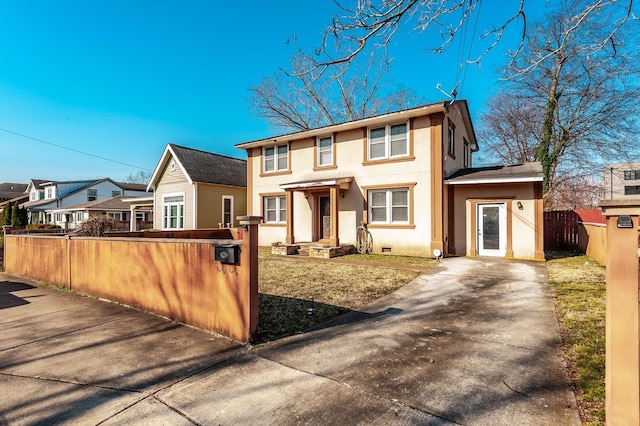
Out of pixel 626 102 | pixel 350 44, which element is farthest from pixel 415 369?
pixel 626 102

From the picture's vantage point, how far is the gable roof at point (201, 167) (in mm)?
19241

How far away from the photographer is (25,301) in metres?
6.36

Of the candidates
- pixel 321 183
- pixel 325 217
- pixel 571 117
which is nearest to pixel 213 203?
pixel 325 217

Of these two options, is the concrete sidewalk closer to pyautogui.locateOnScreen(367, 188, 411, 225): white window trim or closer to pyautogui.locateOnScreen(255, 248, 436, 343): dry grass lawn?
pyautogui.locateOnScreen(255, 248, 436, 343): dry grass lawn

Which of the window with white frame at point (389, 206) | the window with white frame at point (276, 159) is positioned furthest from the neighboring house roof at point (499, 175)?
the window with white frame at point (276, 159)

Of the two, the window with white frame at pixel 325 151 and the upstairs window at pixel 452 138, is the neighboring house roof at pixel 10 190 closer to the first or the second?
the window with white frame at pixel 325 151

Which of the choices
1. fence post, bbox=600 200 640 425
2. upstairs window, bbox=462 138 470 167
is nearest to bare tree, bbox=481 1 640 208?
upstairs window, bbox=462 138 470 167

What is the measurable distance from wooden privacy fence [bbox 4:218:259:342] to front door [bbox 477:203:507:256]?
33.0 feet

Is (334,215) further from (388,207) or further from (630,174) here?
(630,174)

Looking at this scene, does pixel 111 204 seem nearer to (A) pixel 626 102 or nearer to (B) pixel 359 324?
(B) pixel 359 324

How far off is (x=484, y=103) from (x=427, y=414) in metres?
28.0

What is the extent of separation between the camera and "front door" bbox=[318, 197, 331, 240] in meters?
14.5

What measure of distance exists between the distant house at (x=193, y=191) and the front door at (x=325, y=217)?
8297 millimetres

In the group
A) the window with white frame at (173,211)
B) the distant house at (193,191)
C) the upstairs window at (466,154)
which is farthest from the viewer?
the window with white frame at (173,211)
